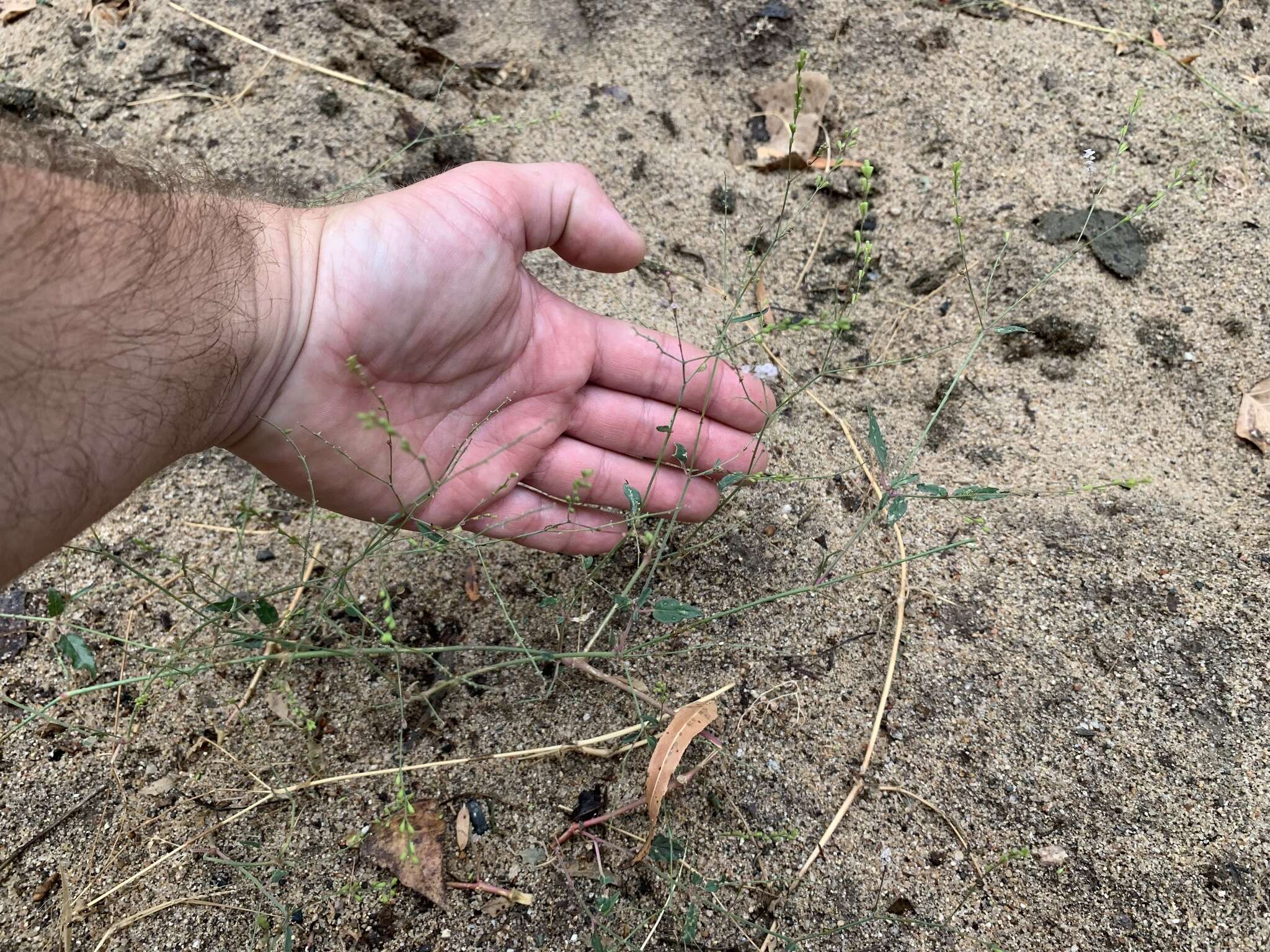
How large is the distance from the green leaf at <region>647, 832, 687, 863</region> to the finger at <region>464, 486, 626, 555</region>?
47cm

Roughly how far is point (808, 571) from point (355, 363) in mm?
832

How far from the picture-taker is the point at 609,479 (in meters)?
1.46

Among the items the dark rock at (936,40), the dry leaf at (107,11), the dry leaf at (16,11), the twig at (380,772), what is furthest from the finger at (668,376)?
the dry leaf at (16,11)

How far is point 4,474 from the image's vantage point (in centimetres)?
94

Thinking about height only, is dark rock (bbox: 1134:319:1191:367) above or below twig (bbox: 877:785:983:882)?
above

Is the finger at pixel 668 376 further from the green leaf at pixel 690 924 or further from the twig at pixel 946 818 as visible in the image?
the green leaf at pixel 690 924

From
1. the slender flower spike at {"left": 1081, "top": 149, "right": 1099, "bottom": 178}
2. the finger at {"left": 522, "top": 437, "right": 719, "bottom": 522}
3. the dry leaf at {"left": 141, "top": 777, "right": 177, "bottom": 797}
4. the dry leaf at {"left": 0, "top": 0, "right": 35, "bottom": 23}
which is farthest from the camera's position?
the dry leaf at {"left": 0, "top": 0, "right": 35, "bottom": 23}

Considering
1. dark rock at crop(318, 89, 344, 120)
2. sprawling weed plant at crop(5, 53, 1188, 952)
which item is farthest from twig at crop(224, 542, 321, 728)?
dark rock at crop(318, 89, 344, 120)

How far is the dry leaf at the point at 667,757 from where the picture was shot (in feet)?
Answer: 3.69

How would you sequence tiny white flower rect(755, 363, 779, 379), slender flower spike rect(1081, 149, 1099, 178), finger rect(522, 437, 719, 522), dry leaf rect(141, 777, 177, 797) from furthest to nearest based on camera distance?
1. slender flower spike rect(1081, 149, 1099, 178)
2. tiny white flower rect(755, 363, 779, 379)
3. finger rect(522, 437, 719, 522)
4. dry leaf rect(141, 777, 177, 797)

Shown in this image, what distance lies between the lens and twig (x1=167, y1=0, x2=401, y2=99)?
73.1 inches

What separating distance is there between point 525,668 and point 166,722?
56cm

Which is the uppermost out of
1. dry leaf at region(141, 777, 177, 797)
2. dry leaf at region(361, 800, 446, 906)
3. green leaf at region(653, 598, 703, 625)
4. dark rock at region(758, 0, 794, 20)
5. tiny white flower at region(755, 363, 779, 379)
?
dark rock at region(758, 0, 794, 20)

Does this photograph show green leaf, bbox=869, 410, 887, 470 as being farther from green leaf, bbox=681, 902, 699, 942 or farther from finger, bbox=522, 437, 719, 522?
green leaf, bbox=681, 902, 699, 942
